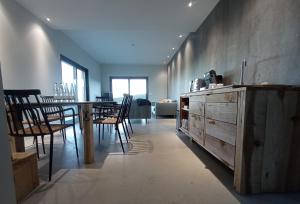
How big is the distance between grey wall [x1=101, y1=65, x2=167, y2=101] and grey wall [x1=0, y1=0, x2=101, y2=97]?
14.7ft

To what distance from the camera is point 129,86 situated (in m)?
9.51

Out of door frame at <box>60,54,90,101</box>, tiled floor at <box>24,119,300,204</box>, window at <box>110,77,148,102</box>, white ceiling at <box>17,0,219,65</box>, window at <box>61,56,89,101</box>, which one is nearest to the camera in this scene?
tiled floor at <box>24,119,300,204</box>

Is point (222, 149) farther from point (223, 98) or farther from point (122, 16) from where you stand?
point (122, 16)

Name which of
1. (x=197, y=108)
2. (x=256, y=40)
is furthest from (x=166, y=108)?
(x=256, y=40)

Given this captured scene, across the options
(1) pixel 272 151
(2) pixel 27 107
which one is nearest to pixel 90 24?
(2) pixel 27 107

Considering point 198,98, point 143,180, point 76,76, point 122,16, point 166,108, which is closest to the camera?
point 143,180

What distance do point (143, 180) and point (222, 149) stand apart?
81 centimetres

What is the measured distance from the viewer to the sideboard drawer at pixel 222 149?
1.40 metres

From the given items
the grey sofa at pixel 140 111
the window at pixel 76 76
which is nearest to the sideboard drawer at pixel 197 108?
the grey sofa at pixel 140 111

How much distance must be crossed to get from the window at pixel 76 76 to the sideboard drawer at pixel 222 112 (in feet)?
11.1

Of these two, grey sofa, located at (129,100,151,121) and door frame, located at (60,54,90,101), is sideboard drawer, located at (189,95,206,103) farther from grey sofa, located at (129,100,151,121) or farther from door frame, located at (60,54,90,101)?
door frame, located at (60,54,90,101)

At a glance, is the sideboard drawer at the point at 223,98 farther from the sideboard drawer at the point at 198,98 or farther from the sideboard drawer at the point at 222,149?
the sideboard drawer at the point at 222,149

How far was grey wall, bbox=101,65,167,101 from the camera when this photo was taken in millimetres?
9281

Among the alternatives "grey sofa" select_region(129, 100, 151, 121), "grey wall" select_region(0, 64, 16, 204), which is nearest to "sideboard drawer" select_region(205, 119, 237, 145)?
"grey wall" select_region(0, 64, 16, 204)
